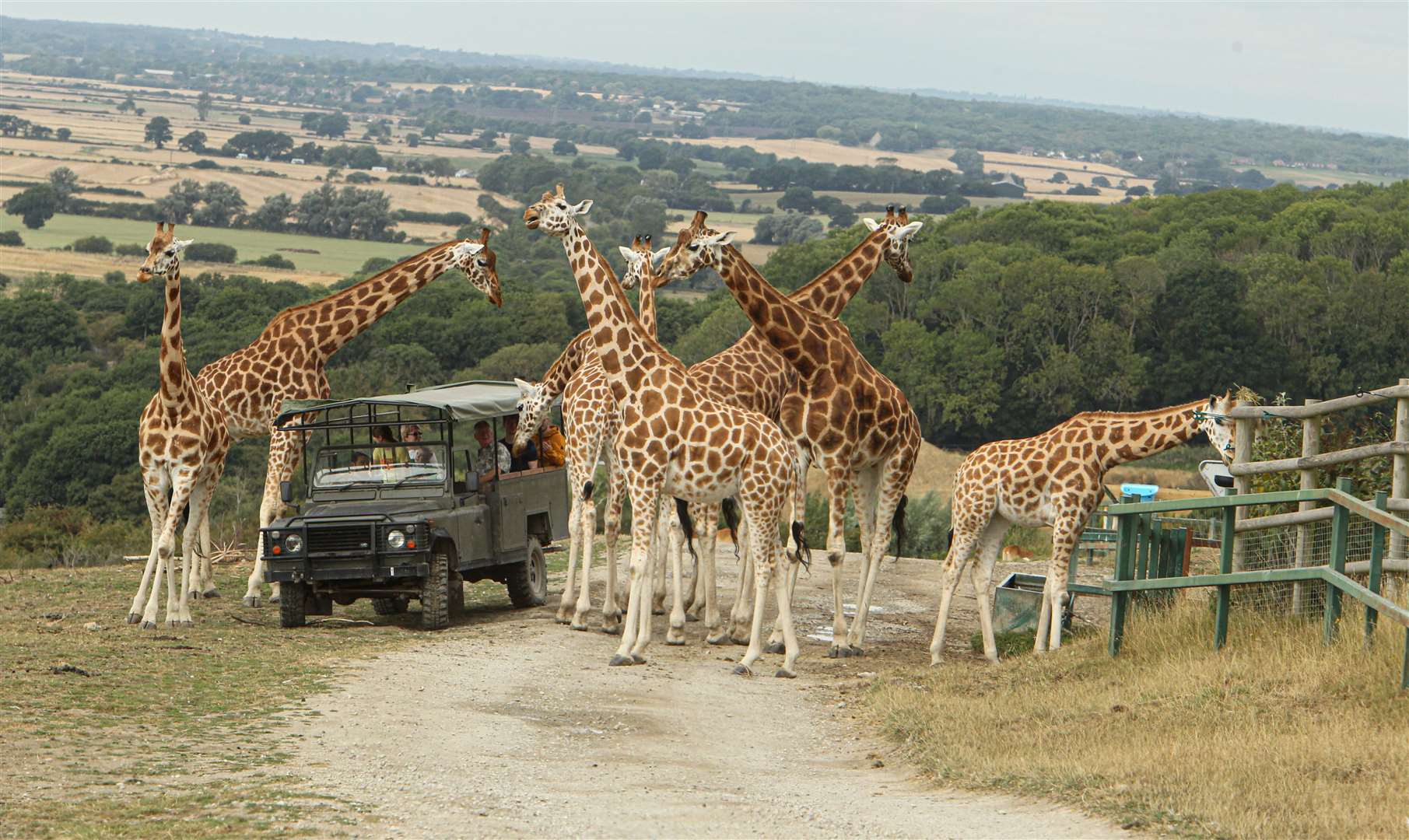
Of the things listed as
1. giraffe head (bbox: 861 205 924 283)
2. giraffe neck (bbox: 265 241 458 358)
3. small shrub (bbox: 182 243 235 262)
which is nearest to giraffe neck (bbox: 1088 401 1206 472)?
giraffe head (bbox: 861 205 924 283)

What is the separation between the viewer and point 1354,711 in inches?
463

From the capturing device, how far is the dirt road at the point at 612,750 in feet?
33.3

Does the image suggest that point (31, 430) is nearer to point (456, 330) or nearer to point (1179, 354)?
point (456, 330)

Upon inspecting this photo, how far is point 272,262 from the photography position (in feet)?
379

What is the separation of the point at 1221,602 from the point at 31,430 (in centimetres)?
5606

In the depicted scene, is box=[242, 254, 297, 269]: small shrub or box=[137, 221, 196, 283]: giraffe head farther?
box=[242, 254, 297, 269]: small shrub

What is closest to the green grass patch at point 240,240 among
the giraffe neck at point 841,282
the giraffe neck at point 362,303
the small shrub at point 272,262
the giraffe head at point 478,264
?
the small shrub at point 272,262

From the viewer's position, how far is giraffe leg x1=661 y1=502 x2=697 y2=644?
17.5 metres

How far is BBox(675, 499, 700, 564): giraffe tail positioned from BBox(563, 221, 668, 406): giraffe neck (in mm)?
2053

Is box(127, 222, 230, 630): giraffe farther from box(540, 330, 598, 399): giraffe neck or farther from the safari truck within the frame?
box(540, 330, 598, 399): giraffe neck

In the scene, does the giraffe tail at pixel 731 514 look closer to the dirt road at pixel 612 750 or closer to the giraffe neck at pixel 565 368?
the dirt road at pixel 612 750

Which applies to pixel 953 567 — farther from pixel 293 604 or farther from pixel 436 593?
pixel 293 604

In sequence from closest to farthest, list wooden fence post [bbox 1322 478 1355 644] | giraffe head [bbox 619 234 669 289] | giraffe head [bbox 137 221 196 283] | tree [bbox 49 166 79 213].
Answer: wooden fence post [bbox 1322 478 1355 644]
giraffe head [bbox 137 221 196 283]
giraffe head [bbox 619 234 669 289]
tree [bbox 49 166 79 213]

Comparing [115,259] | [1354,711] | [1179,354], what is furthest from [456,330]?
[1354,711]
